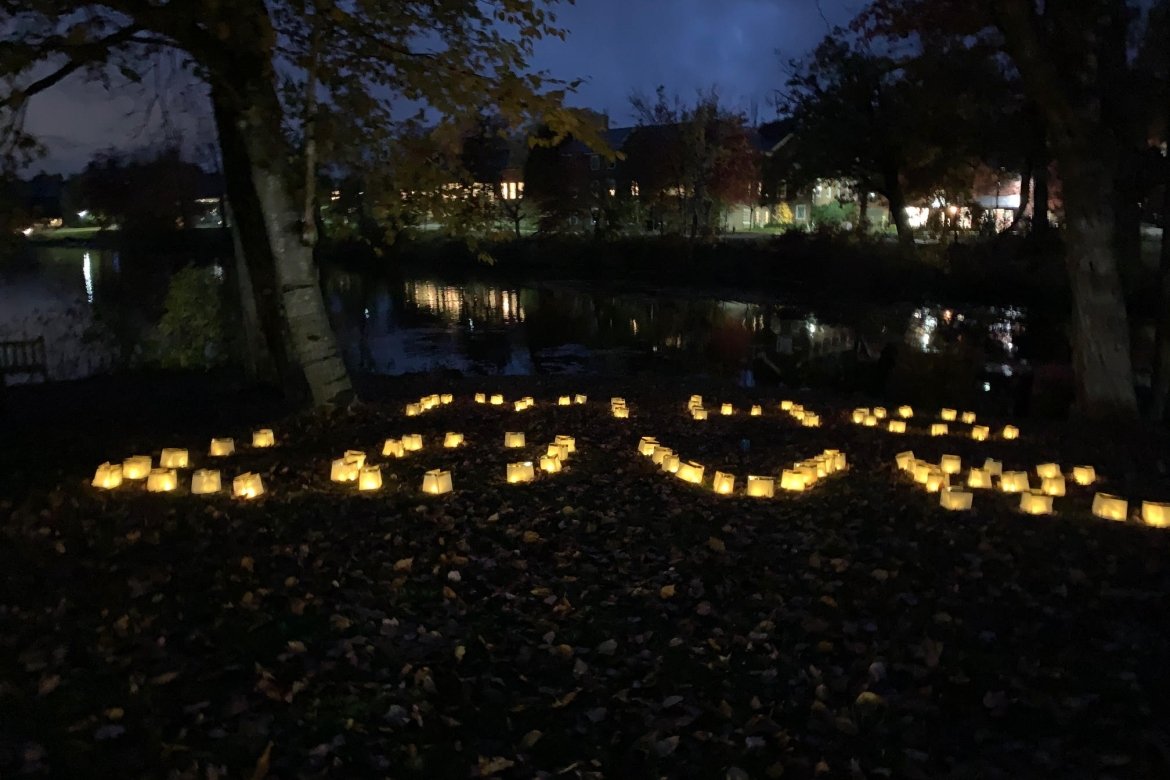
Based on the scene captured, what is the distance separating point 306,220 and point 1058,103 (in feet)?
26.7

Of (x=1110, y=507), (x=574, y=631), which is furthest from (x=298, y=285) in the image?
(x=1110, y=507)

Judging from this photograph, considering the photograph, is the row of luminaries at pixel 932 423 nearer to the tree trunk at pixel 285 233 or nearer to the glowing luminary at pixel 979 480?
the glowing luminary at pixel 979 480

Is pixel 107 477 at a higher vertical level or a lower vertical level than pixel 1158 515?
higher

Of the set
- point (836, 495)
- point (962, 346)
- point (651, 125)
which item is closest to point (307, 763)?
point (836, 495)

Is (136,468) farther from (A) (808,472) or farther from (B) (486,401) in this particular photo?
(A) (808,472)

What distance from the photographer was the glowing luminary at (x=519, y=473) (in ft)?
23.4

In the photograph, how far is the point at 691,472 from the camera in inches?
287

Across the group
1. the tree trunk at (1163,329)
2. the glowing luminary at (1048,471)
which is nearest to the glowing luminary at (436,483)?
the glowing luminary at (1048,471)

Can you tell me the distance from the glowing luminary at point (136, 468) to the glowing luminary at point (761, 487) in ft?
16.5

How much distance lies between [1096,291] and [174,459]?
9.67 meters

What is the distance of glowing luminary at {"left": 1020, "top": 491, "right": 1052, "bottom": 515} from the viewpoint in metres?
6.43

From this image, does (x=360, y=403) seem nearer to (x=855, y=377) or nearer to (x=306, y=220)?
(x=306, y=220)

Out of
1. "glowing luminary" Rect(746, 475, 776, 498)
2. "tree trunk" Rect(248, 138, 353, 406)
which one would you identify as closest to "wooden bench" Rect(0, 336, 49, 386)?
"tree trunk" Rect(248, 138, 353, 406)

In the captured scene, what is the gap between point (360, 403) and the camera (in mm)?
9555
